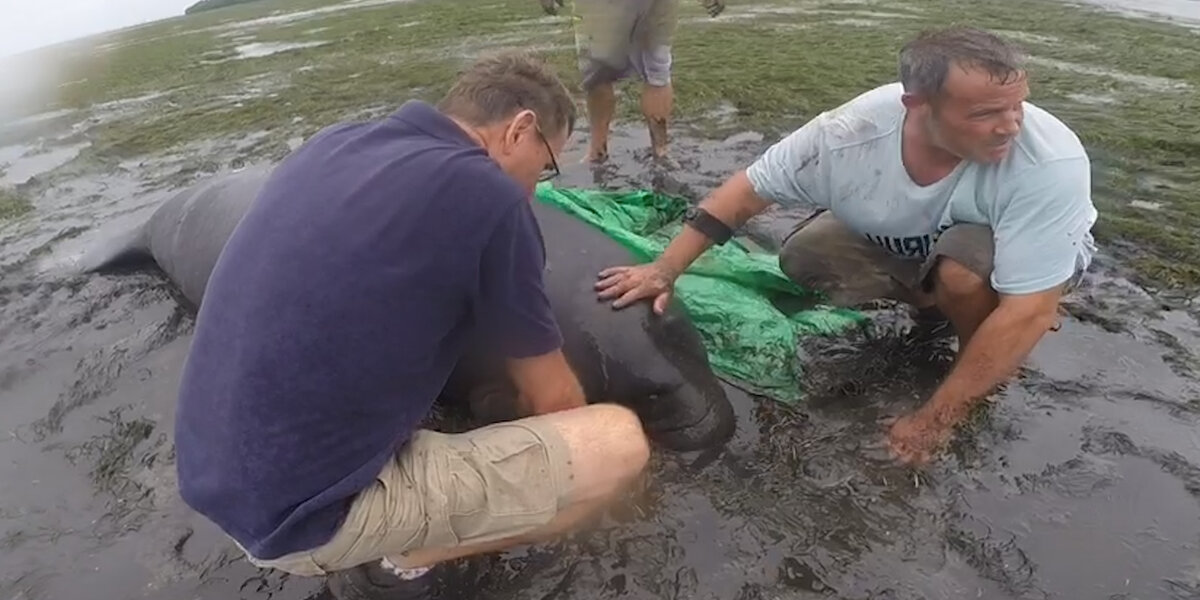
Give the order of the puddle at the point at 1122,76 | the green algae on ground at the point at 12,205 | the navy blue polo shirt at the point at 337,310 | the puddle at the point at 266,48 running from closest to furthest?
the navy blue polo shirt at the point at 337,310 → the green algae on ground at the point at 12,205 → the puddle at the point at 1122,76 → the puddle at the point at 266,48

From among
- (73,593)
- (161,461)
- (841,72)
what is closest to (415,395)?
(73,593)

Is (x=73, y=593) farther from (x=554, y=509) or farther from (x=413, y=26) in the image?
(x=413, y=26)

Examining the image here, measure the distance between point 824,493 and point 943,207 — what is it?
1.21m

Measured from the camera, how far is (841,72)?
30.6 ft

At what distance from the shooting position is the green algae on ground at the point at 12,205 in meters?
7.29

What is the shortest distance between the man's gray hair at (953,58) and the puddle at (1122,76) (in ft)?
19.7

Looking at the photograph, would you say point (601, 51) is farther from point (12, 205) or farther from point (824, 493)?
point (12, 205)

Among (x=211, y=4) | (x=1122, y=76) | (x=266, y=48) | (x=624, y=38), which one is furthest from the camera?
(x=211, y=4)

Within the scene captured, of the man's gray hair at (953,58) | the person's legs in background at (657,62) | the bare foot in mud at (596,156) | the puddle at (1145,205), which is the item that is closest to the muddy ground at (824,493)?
the puddle at (1145,205)

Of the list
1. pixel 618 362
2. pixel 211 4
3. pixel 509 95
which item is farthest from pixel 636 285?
pixel 211 4

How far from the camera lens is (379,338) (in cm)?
237

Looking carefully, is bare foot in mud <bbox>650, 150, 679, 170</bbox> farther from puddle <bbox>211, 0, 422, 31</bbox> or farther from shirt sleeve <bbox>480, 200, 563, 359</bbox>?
puddle <bbox>211, 0, 422, 31</bbox>

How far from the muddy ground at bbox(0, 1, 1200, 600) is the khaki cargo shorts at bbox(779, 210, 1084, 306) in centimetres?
22

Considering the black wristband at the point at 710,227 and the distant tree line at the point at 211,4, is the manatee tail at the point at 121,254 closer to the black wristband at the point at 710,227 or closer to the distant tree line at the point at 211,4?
the black wristband at the point at 710,227
